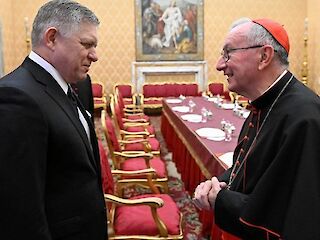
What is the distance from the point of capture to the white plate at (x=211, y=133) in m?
4.19

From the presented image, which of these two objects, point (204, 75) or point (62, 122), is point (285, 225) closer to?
point (62, 122)

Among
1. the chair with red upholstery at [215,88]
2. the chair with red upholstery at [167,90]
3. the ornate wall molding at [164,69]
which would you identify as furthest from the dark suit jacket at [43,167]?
the ornate wall molding at [164,69]

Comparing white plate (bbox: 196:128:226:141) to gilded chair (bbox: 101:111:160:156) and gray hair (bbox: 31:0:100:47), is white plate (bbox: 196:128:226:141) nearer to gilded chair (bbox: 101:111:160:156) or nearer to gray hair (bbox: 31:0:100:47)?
gilded chair (bbox: 101:111:160:156)

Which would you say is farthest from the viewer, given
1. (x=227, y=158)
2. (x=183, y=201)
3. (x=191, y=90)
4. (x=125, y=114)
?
(x=191, y=90)

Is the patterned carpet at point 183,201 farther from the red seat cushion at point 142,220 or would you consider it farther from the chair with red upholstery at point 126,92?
the chair with red upholstery at point 126,92

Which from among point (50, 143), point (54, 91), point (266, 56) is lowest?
point (50, 143)

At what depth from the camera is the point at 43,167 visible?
59.3 inches

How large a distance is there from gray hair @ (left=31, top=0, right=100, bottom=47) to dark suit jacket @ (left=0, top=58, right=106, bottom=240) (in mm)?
138

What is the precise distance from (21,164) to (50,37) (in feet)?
1.76

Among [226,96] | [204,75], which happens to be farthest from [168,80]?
[226,96]

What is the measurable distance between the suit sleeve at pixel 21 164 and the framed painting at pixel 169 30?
9890 mm

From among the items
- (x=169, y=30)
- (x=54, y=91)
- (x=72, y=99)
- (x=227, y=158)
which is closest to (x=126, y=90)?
(x=169, y=30)

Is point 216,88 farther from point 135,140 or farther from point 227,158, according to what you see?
point 227,158

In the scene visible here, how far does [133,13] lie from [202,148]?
312 inches
